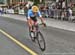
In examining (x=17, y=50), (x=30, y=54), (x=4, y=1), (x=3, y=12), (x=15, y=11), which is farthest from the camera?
(x=4, y=1)

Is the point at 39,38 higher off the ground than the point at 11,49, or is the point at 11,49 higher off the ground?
the point at 39,38

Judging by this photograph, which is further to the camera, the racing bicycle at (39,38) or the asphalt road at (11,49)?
the racing bicycle at (39,38)

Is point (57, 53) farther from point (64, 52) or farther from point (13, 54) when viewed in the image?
point (13, 54)

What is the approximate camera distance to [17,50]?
14.4 m

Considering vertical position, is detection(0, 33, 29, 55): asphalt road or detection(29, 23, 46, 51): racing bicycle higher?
detection(29, 23, 46, 51): racing bicycle

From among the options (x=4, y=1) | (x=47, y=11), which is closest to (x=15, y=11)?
(x=47, y=11)

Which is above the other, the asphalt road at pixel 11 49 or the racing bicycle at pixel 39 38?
the racing bicycle at pixel 39 38

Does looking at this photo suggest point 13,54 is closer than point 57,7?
Yes

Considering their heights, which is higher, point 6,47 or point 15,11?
point 6,47

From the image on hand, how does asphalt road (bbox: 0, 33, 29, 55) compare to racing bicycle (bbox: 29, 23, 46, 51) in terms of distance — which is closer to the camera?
asphalt road (bbox: 0, 33, 29, 55)

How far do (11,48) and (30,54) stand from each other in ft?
7.27

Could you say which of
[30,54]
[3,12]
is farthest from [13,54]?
[3,12]

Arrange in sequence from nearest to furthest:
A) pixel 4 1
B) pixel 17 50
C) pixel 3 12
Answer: pixel 17 50
pixel 3 12
pixel 4 1

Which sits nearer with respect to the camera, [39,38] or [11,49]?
[11,49]
